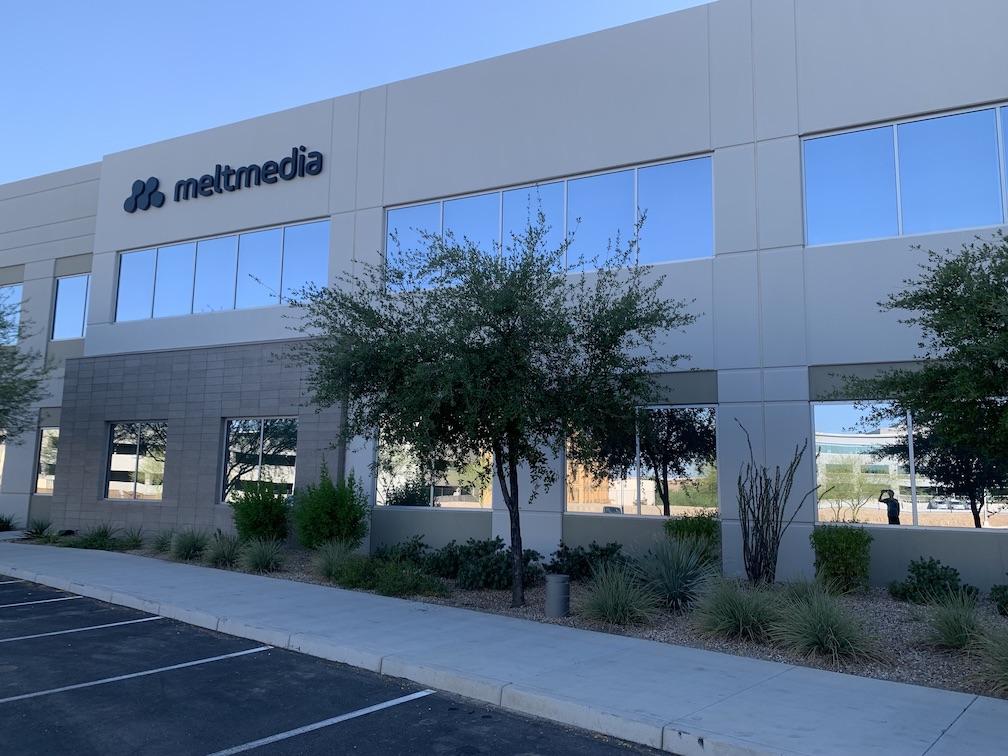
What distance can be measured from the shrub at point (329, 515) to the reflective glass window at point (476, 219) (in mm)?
5654

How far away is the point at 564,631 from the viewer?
10492mm

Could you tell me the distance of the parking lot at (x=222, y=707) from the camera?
6.43 metres

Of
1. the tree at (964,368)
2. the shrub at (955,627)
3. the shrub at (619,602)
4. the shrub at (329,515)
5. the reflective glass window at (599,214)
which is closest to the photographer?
the tree at (964,368)

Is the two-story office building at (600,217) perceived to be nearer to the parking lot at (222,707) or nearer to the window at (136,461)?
the window at (136,461)

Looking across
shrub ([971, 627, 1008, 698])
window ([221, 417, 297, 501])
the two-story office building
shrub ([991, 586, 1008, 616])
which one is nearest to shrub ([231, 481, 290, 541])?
window ([221, 417, 297, 501])

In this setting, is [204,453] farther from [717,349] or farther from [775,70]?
[775,70]

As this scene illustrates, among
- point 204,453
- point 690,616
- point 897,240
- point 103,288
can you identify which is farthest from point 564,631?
point 103,288

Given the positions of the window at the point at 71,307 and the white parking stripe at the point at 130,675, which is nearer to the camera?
the white parking stripe at the point at 130,675

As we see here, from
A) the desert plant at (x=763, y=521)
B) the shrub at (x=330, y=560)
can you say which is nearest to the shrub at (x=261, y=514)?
the shrub at (x=330, y=560)

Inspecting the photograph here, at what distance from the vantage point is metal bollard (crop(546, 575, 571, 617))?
455 inches

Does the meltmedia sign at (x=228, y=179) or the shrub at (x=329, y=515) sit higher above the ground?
the meltmedia sign at (x=228, y=179)

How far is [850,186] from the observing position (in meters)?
14.4

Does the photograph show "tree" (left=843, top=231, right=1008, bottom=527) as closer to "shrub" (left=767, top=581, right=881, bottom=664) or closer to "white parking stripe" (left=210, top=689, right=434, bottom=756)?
"shrub" (left=767, top=581, right=881, bottom=664)

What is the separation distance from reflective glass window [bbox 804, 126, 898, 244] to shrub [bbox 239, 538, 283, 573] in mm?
11304
